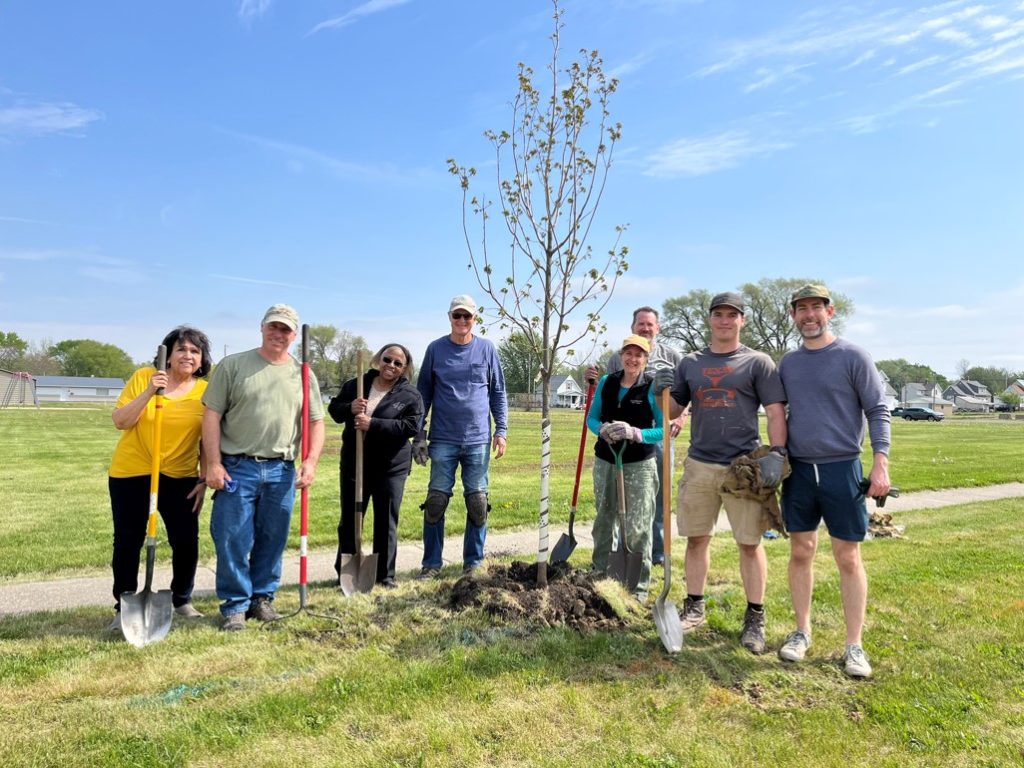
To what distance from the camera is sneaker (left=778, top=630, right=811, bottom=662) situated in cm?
399

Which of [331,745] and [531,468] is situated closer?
[331,745]

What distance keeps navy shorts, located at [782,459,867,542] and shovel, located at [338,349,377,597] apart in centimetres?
312

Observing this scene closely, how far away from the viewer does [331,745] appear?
2.96m

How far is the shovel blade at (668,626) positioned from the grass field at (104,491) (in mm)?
3902

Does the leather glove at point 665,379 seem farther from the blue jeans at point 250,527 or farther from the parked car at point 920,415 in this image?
the parked car at point 920,415

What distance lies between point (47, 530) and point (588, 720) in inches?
290

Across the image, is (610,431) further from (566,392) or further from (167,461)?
(566,392)

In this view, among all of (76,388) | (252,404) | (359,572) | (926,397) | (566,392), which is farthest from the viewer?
(566,392)

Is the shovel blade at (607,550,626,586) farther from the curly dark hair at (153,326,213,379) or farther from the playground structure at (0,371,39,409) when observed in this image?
the playground structure at (0,371,39,409)

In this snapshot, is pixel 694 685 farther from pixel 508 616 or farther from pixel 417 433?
pixel 417 433

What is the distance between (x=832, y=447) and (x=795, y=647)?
4.15 feet

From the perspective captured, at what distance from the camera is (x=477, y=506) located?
224 inches

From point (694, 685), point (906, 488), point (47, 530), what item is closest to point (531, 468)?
point (906, 488)

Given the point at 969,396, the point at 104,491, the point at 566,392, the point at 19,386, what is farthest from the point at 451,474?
the point at 969,396
